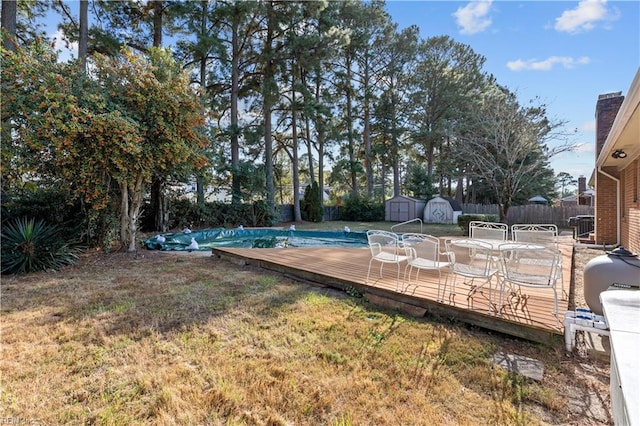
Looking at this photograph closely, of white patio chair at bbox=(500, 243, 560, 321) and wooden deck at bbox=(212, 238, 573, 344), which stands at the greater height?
white patio chair at bbox=(500, 243, 560, 321)

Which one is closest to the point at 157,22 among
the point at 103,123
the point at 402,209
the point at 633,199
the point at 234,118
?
the point at 234,118

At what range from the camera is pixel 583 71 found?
7.95 metres

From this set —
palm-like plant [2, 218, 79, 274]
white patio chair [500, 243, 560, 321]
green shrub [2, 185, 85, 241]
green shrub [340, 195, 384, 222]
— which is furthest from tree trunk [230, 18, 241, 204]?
white patio chair [500, 243, 560, 321]

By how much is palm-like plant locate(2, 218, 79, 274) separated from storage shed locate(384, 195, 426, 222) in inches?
688

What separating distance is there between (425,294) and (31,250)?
678cm

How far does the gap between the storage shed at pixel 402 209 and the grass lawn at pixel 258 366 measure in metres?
16.8

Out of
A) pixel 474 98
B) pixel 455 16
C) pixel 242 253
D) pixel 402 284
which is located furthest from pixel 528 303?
pixel 474 98

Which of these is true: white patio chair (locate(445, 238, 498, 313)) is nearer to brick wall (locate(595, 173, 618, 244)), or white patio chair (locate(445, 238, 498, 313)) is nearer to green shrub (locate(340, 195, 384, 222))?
brick wall (locate(595, 173, 618, 244))

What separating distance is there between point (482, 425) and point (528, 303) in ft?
7.03

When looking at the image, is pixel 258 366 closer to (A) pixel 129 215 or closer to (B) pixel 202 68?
(A) pixel 129 215

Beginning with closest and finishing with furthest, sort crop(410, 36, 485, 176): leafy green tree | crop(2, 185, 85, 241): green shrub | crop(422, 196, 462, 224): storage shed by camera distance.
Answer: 1. crop(2, 185, 85, 241): green shrub
2. crop(422, 196, 462, 224): storage shed
3. crop(410, 36, 485, 176): leafy green tree

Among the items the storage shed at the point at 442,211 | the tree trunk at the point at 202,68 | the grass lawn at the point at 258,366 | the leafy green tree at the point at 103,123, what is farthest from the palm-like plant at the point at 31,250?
the storage shed at the point at 442,211

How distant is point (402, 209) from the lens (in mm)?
20125

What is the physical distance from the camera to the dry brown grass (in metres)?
1.93
